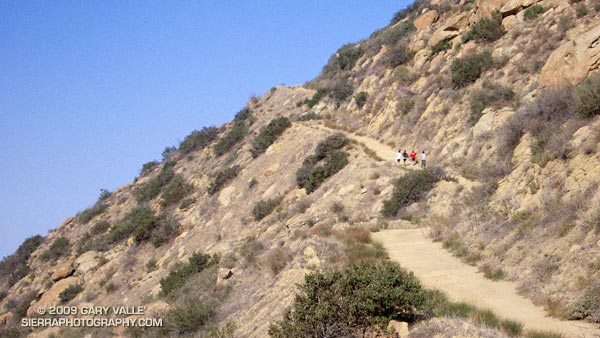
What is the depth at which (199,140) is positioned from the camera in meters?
54.3

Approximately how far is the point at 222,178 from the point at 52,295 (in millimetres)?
13954

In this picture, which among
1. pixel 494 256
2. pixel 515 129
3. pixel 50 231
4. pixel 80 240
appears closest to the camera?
pixel 494 256

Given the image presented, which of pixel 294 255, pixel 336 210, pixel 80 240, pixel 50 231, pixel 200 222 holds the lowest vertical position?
pixel 294 255

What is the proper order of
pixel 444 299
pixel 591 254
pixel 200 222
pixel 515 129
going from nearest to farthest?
pixel 591 254 → pixel 444 299 → pixel 515 129 → pixel 200 222

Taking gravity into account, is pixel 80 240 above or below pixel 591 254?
above

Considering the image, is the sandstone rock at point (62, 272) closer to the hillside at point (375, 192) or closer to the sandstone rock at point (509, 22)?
the hillside at point (375, 192)

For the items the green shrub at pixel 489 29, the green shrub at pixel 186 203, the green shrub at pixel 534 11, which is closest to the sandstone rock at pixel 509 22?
the green shrub at pixel 489 29

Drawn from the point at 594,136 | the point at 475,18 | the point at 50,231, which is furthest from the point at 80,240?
the point at 594,136

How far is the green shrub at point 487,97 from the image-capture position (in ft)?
79.1

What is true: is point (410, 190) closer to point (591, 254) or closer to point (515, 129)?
point (515, 129)

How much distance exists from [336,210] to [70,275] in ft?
71.4

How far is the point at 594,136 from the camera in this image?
41.3 feet

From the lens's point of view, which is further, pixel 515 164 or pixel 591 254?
pixel 515 164

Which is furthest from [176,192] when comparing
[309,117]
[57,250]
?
[309,117]
